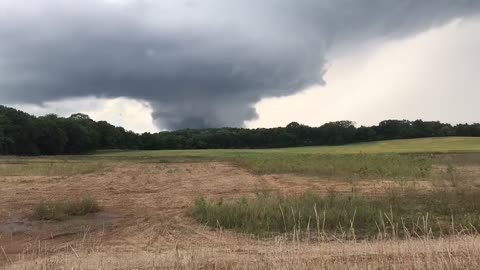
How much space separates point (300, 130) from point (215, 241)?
143 metres

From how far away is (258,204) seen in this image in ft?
53.0

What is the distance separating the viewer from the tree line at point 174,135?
4776 inches

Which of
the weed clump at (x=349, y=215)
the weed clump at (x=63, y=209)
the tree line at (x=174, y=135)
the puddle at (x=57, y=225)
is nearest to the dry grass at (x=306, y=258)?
the weed clump at (x=349, y=215)

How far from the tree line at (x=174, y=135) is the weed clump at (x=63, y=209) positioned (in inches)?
3968

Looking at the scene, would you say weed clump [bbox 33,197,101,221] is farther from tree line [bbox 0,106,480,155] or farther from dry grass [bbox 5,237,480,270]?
tree line [bbox 0,106,480,155]

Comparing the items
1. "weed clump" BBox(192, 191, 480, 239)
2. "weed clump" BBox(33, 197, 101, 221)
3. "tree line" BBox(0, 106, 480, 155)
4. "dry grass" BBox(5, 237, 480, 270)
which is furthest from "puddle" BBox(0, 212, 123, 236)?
"tree line" BBox(0, 106, 480, 155)

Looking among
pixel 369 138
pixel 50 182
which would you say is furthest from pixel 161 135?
pixel 50 182

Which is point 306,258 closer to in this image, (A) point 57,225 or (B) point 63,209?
(A) point 57,225

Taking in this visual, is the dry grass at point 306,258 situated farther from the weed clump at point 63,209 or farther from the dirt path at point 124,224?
the weed clump at point 63,209

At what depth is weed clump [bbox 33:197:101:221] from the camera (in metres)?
16.9

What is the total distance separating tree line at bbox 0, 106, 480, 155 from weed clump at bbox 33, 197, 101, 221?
101 metres

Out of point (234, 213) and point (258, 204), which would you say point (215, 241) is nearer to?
point (234, 213)

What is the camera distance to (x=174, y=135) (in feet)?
522

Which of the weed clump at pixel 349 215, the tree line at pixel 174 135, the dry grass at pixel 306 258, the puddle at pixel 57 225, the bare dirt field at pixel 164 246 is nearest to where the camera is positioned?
the dry grass at pixel 306 258
